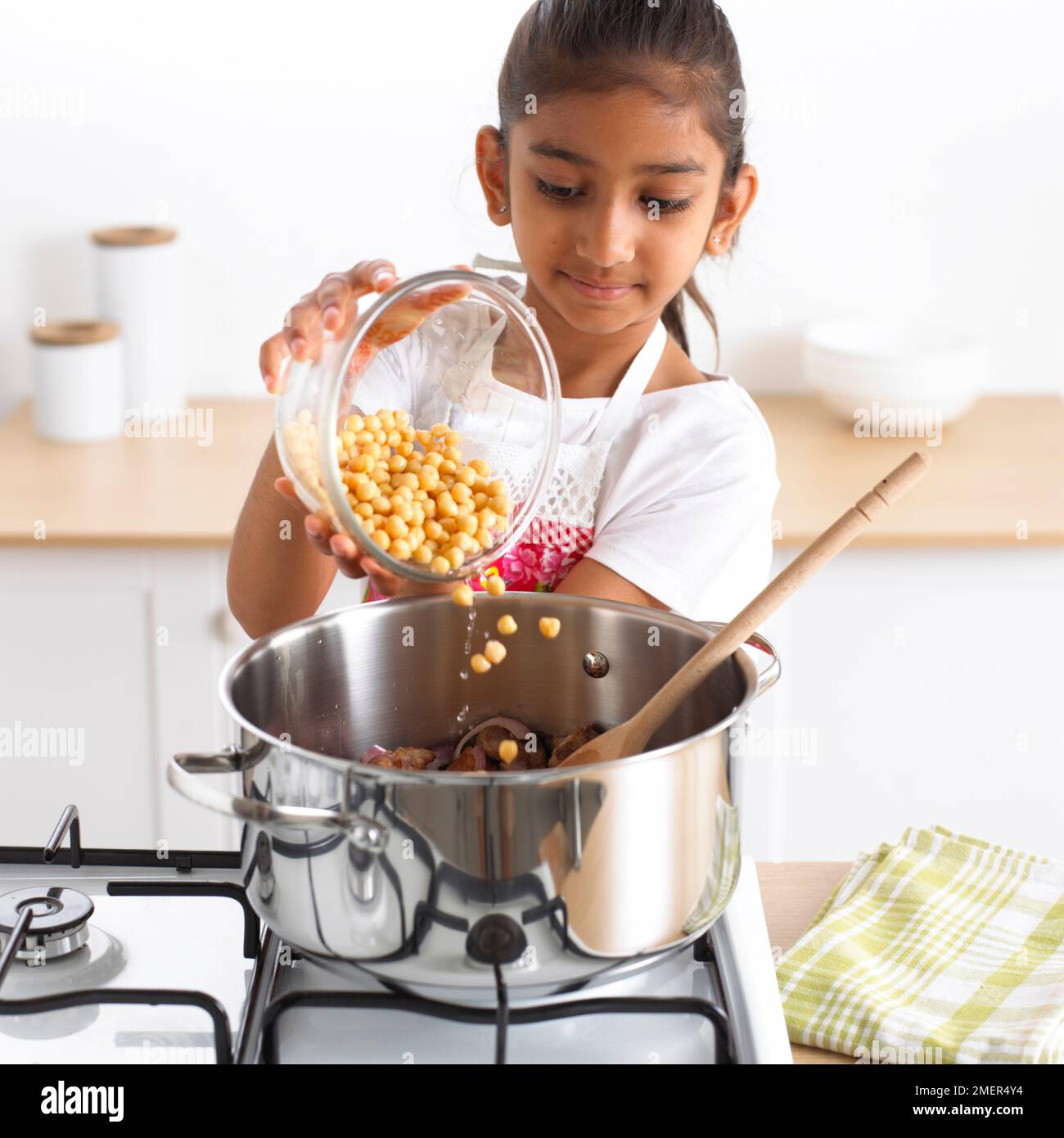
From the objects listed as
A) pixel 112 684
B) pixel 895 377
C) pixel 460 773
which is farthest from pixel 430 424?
pixel 895 377

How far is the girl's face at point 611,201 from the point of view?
0.92m

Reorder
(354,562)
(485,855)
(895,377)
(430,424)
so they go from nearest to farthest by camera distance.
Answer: (485,855) → (354,562) → (430,424) → (895,377)

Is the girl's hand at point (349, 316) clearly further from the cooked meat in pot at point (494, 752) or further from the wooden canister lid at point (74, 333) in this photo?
the wooden canister lid at point (74, 333)

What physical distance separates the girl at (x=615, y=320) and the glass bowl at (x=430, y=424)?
3 cm

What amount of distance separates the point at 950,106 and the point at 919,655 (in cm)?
80

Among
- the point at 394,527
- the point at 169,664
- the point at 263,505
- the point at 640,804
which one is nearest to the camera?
the point at 640,804

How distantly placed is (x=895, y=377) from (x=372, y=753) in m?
1.24

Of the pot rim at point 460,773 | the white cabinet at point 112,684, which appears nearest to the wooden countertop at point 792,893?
the pot rim at point 460,773

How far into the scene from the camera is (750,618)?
2.23ft

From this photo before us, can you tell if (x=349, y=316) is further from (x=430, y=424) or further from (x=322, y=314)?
(x=430, y=424)

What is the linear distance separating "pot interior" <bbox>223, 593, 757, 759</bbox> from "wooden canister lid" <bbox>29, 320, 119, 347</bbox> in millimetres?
1185

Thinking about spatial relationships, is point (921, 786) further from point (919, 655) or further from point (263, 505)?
point (263, 505)

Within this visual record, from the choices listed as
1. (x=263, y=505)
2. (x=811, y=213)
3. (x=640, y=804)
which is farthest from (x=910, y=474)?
(x=811, y=213)

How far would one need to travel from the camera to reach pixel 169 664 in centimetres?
166
